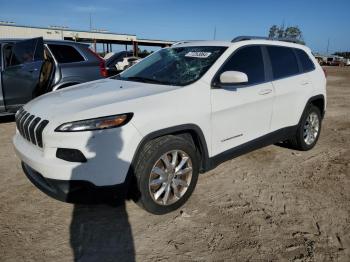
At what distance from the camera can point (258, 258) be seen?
9.05 ft

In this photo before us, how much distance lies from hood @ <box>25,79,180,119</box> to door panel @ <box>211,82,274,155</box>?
57 centimetres

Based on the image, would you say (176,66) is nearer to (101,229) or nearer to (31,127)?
(31,127)

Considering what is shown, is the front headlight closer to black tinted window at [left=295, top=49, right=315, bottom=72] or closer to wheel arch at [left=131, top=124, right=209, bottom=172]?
wheel arch at [left=131, top=124, right=209, bottom=172]

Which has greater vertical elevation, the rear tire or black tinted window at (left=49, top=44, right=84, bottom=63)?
black tinted window at (left=49, top=44, right=84, bottom=63)

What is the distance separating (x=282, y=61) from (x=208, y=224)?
2692mm

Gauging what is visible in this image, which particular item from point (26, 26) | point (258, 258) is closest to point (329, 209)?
point (258, 258)

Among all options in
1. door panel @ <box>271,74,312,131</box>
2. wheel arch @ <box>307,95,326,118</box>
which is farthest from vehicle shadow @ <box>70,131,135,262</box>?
wheel arch @ <box>307,95,326,118</box>

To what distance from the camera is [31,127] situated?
10.5 feet

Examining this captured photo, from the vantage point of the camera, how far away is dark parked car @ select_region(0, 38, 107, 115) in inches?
258

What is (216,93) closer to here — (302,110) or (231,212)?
(231,212)

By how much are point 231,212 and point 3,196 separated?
255cm

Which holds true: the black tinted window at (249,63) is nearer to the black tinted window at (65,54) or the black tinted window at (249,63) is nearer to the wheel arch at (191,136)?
the wheel arch at (191,136)

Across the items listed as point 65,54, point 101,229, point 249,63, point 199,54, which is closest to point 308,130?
→ point 249,63

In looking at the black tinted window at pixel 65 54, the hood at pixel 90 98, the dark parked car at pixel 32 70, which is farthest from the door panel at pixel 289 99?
the black tinted window at pixel 65 54
